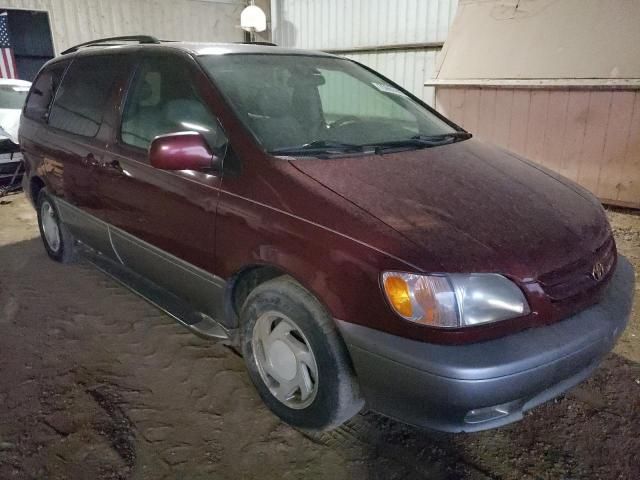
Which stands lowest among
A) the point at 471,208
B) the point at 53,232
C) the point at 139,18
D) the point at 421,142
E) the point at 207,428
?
the point at 207,428

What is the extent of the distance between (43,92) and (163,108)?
180 cm

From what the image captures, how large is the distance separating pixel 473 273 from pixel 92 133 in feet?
7.93

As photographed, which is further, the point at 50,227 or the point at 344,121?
the point at 50,227

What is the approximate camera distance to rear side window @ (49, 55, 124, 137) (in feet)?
9.67

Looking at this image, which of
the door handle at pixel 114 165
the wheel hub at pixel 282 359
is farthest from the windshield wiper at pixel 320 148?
the door handle at pixel 114 165

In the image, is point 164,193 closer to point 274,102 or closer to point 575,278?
point 274,102

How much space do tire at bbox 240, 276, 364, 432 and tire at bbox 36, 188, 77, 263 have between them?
2180 mm

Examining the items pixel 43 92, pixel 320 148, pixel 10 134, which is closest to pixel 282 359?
pixel 320 148

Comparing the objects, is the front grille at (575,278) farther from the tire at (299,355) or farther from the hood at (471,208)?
the tire at (299,355)

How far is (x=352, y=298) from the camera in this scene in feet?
5.58

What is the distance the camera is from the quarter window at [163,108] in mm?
2303

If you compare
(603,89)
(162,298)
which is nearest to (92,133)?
(162,298)

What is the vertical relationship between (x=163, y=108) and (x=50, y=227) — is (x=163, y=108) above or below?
above

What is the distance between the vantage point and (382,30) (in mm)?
8359
